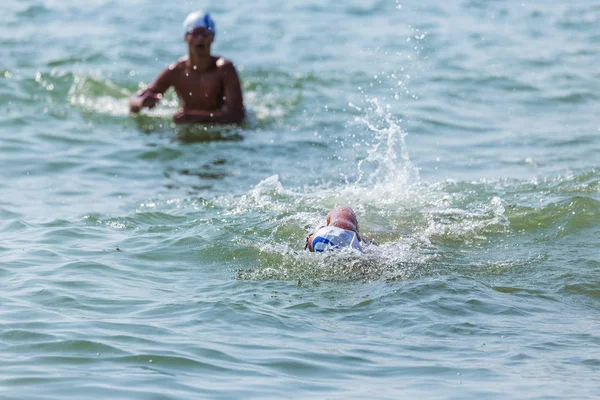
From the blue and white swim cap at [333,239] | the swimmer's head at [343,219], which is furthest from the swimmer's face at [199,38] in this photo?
the blue and white swim cap at [333,239]

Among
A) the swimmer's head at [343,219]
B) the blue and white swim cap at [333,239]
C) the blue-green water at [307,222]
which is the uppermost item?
the swimmer's head at [343,219]

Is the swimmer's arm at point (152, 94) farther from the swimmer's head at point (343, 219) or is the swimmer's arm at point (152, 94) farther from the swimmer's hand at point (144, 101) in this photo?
the swimmer's head at point (343, 219)

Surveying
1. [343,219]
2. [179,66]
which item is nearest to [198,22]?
[179,66]

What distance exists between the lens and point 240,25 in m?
16.9

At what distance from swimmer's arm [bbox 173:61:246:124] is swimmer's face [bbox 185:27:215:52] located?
0.36 m

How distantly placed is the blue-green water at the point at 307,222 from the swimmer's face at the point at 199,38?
3.15ft

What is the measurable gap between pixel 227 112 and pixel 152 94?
89 cm

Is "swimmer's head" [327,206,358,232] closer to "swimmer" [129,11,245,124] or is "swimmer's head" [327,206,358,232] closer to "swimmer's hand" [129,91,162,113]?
"swimmer" [129,11,245,124]

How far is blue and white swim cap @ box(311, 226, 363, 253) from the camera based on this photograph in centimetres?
619

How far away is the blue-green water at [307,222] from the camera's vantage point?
5.04 m

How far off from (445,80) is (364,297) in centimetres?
793

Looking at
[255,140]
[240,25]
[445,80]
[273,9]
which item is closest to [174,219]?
[255,140]

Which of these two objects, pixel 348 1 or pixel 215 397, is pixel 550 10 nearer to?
pixel 348 1

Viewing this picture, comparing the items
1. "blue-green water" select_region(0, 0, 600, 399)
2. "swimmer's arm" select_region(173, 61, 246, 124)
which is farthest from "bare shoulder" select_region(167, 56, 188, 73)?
"blue-green water" select_region(0, 0, 600, 399)
